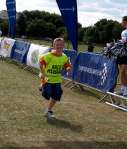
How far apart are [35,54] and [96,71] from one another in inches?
251

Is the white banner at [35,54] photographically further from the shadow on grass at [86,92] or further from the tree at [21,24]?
the tree at [21,24]

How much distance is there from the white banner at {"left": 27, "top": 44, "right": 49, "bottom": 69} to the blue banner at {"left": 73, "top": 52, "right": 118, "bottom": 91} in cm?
376

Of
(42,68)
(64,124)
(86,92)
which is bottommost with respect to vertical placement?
(86,92)

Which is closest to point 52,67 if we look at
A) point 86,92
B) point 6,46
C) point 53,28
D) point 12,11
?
point 86,92


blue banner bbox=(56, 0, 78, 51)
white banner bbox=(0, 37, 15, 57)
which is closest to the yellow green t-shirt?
blue banner bbox=(56, 0, 78, 51)

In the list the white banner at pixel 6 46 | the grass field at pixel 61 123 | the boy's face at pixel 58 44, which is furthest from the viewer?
the white banner at pixel 6 46

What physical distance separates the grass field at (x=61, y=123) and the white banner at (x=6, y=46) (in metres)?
9.95

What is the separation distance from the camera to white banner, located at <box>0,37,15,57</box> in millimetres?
23828

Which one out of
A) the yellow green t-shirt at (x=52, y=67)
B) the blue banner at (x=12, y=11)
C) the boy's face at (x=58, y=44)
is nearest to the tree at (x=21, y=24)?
the blue banner at (x=12, y=11)

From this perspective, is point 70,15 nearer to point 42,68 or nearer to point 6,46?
point 42,68

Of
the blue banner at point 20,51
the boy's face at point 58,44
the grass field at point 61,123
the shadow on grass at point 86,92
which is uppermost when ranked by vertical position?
the boy's face at point 58,44

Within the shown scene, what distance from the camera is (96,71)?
13.7 meters

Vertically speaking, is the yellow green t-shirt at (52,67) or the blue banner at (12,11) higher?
the blue banner at (12,11)

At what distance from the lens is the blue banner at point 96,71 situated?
12.8m
